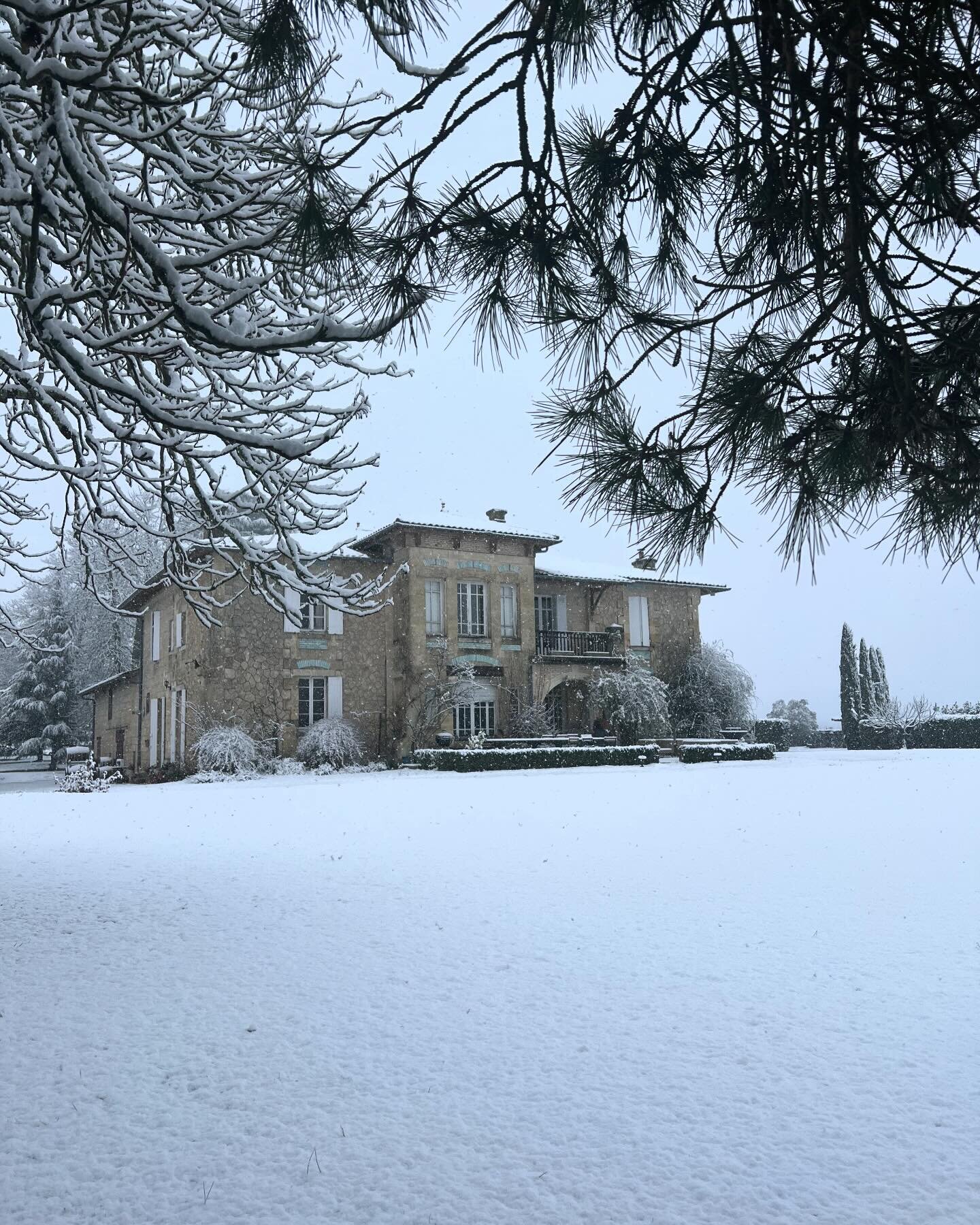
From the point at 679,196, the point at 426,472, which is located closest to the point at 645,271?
the point at 679,196

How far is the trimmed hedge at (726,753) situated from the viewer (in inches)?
793

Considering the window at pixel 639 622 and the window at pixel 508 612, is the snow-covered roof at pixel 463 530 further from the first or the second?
the window at pixel 639 622

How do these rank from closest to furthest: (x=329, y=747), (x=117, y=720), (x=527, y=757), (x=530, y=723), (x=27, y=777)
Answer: (x=527, y=757) < (x=329, y=747) < (x=530, y=723) < (x=117, y=720) < (x=27, y=777)

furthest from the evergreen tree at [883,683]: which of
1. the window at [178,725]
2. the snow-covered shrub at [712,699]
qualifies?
the window at [178,725]

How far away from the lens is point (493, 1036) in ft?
11.7

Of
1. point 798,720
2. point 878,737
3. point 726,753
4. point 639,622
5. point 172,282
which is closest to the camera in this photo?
point 172,282

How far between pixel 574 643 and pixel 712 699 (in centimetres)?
405

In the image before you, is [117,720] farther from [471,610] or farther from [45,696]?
[471,610]

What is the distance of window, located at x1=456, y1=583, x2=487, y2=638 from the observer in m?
21.9

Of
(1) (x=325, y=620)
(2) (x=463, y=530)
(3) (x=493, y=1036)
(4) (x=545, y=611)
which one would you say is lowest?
(3) (x=493, y=1036)

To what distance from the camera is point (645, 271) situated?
3566 millimetres

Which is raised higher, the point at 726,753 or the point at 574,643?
the point at 574,643

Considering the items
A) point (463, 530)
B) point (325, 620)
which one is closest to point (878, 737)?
point (463, 530)

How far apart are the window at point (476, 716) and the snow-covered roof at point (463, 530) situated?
12.4ft
